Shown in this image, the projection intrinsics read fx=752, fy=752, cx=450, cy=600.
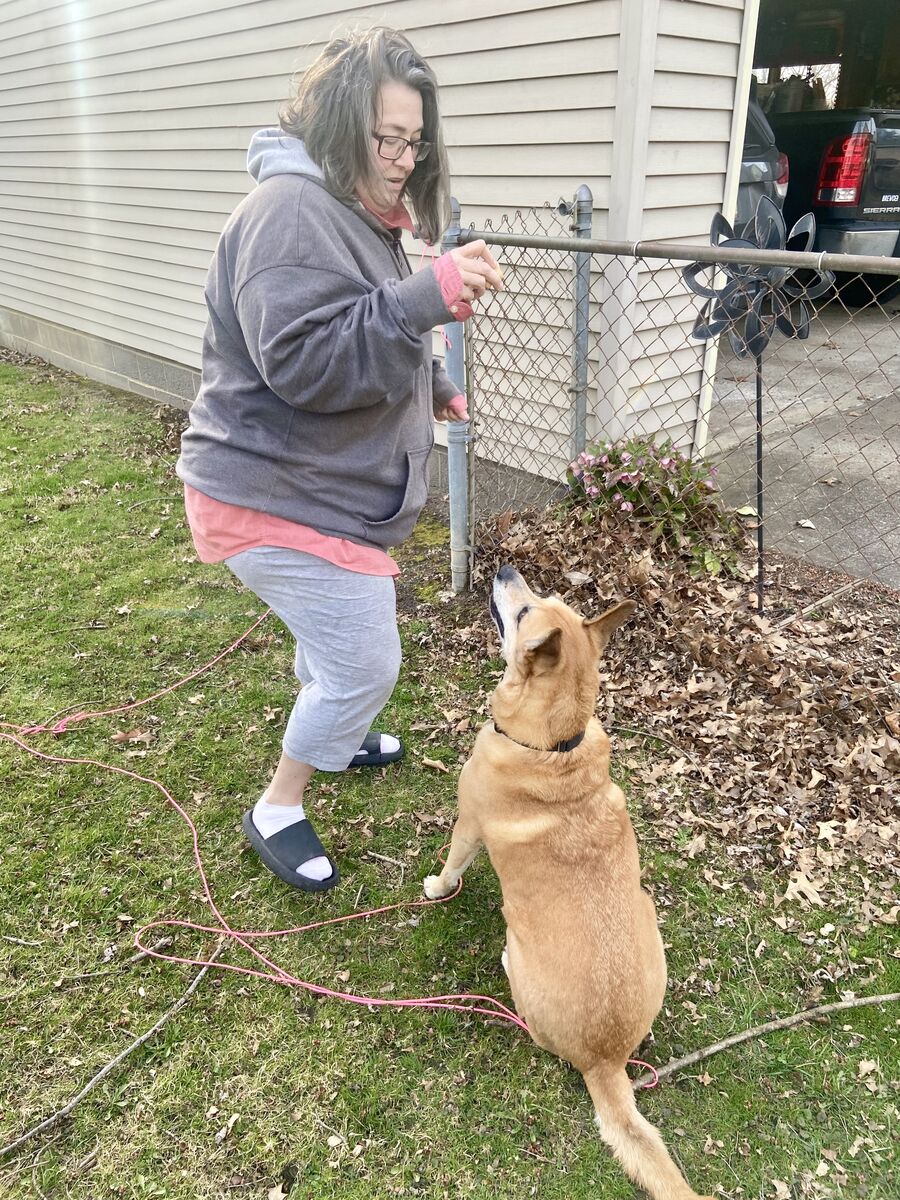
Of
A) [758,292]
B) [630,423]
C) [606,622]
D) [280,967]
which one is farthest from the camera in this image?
[630,423]

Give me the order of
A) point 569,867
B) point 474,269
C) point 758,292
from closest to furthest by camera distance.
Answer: point 474,269 < point 569,867 < point 758,292

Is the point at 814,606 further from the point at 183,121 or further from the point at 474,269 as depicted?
the point at 183,121

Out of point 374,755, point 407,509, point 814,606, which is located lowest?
point 374,755

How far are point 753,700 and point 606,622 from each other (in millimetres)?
1357

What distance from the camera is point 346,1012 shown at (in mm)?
2340

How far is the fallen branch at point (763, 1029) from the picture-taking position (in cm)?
215

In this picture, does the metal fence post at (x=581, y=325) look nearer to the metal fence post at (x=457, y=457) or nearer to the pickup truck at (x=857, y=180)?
the metal fence post at (x=457, y=457)

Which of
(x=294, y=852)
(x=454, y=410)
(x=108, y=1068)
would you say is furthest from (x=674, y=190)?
(x=108, y=1068)

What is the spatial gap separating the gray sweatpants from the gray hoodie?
0.45 ft

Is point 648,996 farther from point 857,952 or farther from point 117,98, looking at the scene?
point 117,98

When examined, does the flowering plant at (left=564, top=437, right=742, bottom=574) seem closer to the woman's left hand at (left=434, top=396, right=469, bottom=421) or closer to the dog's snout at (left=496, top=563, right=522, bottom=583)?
the woman's left hand at (left=434, top=396, right=469, bottom=421)

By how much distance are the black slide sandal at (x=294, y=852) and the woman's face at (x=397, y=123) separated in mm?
2118

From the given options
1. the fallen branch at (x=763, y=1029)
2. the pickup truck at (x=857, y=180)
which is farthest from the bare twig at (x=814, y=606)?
the pickup truck at (x=857, y=180)

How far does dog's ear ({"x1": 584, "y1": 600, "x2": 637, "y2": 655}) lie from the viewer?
89.8 inches
